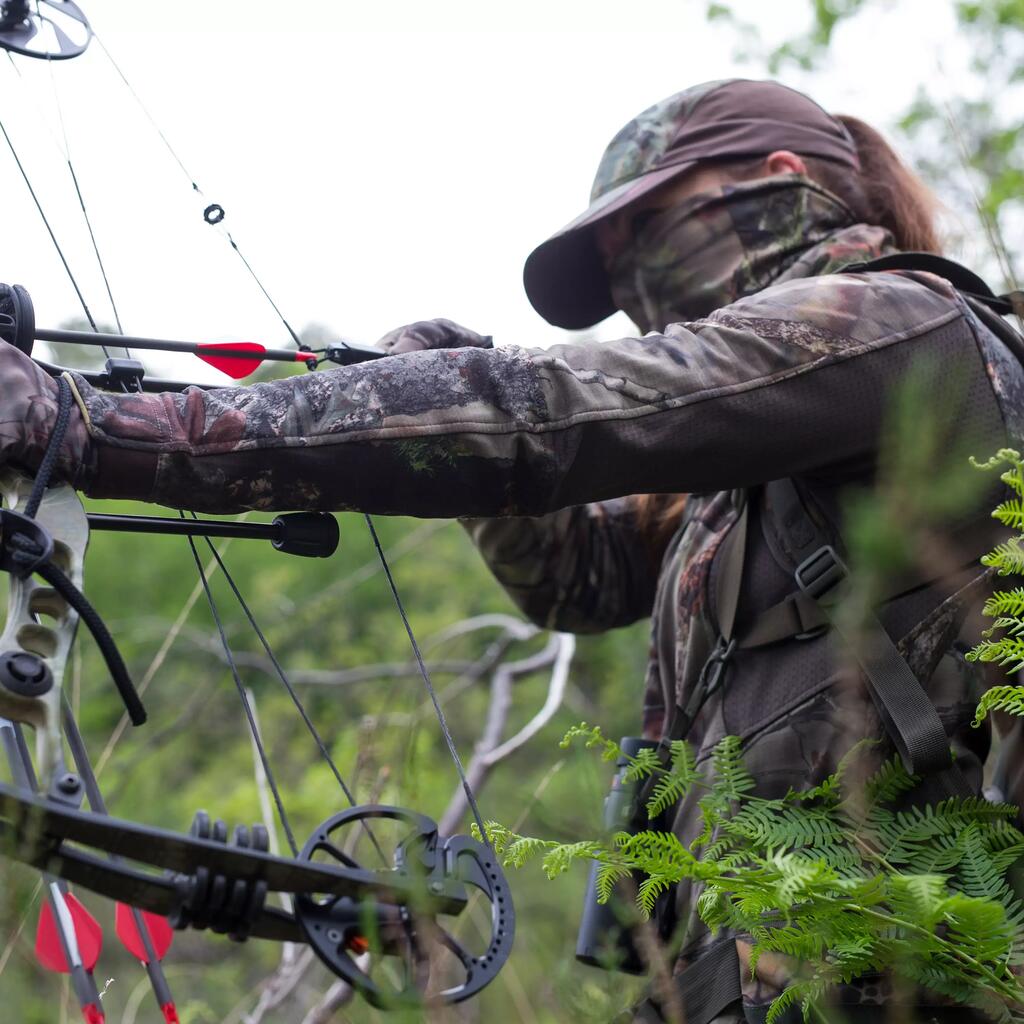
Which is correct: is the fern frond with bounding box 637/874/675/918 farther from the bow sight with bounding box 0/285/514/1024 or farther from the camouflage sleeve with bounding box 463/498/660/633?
the camouflage sleeve with bounding box 463/498/660/633

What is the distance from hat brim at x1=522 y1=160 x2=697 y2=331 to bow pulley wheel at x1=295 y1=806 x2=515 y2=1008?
1629 millimetres

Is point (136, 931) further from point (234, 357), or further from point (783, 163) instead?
point (783, 163)

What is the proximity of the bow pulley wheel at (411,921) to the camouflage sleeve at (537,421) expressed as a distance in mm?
506

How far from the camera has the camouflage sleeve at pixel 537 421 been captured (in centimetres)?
191

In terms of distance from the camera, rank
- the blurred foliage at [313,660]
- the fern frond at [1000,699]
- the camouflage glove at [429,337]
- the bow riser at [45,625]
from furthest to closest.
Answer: the blurred foliage at [313,660] < the camouflage glove at [429,337] < the fern frond at [1000,699] < the bow riser at [45,625]

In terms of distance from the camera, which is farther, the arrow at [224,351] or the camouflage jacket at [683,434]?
the arrow at [224,351]

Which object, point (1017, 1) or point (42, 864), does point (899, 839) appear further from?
point (1017, 1)

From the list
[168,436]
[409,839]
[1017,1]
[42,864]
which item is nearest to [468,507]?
[168,436]

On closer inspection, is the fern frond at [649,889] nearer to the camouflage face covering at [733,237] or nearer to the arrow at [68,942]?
the arrow at [68,942]

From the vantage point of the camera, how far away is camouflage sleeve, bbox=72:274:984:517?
1.91 m

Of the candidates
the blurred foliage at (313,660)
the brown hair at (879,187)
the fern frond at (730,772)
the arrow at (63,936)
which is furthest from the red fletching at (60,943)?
the blurred foliage at (313,660)

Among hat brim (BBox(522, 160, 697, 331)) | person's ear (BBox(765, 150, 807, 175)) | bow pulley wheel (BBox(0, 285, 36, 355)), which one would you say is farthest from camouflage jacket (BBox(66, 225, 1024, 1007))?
hat brim (BBox(522, 160, 697, 331))

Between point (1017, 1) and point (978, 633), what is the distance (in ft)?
25.5

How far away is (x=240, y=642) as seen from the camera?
11.5 m
